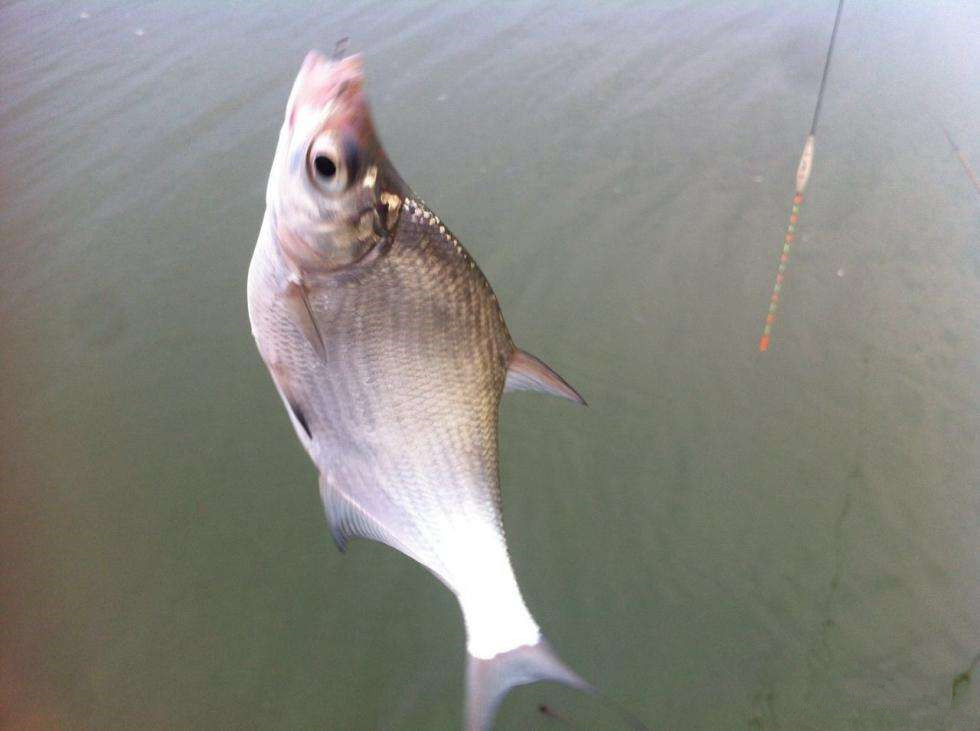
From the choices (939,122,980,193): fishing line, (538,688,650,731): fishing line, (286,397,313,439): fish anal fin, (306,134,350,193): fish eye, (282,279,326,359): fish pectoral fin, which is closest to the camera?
(306,134,350,193): fish eye

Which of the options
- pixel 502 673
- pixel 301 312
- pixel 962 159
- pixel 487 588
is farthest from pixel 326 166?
pixel 962 159

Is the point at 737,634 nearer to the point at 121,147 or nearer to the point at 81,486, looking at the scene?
the point at 81,486

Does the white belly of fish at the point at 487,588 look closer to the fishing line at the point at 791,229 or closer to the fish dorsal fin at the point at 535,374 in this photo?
the fish dorsal fin at the point at 535,374

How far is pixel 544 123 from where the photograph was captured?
3.96 m

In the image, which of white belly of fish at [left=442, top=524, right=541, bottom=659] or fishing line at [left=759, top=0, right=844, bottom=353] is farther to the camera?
fishing line at [left=759, top=0, right=844, bottom=353]

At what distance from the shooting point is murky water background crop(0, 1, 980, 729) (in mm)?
2172

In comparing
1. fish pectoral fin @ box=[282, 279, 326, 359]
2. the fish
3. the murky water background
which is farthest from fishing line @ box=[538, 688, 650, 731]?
fish pectoral fin @ box=[282, 279, 326, 359]

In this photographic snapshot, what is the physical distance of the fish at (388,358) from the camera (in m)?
1.10

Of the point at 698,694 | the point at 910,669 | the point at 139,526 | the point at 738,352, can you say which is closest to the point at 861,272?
the point at 738,352

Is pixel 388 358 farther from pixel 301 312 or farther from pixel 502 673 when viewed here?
pixel 502 673

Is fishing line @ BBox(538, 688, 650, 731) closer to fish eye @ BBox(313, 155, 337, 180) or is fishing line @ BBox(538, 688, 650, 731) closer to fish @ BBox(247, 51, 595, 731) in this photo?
fish @ BBox(247, 51, 595, 731)

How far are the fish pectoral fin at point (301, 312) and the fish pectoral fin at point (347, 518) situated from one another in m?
0.29

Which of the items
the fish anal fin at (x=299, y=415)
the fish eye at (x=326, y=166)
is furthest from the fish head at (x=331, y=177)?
the fish anal fin at (x=299, y=415)

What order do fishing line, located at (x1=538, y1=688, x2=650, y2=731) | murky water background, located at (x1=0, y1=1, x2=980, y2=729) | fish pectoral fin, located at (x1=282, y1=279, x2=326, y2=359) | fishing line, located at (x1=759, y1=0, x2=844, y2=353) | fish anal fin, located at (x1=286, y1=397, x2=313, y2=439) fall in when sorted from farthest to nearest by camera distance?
1. fishing line, located at (x1=759, y1=0, x2=844, y2=353)
2. murky water background, located at (x1=0, y1=1, x2=980, y2=729)
3. fishing line, located at (x1=538, y1=688, x2=650, y2=731)
4. fish anal fin, located at (x1=286, y1=397, x2=313, y2=439)
5. fish pectoral fin, located at (x1=282, y1=279, x2=326, y2=359)
